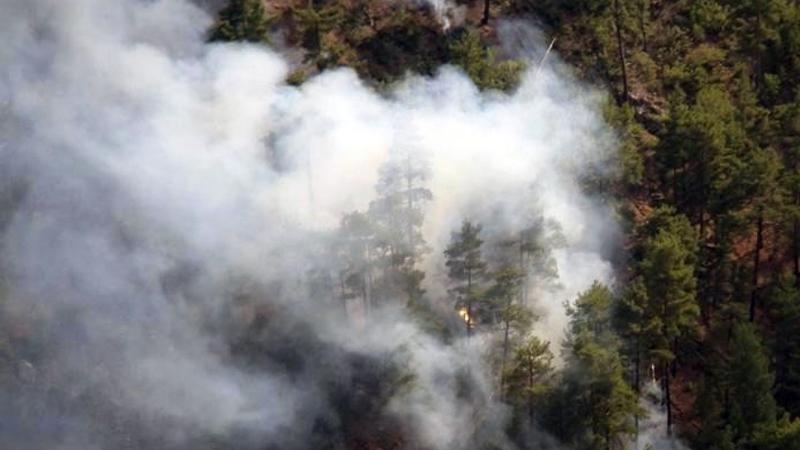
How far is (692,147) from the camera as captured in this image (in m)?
37.5

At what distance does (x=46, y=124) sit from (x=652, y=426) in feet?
86.8

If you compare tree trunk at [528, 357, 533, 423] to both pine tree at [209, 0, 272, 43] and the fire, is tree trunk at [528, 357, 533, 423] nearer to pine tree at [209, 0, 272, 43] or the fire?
the fire

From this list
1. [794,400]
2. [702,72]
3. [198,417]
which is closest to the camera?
[198,417]

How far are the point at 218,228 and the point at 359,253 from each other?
5552mm

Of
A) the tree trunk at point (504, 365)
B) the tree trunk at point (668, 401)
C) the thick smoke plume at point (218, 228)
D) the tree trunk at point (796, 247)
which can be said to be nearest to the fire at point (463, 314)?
the thick smoke plume at point (218, 228)

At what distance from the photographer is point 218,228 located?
34.5 m

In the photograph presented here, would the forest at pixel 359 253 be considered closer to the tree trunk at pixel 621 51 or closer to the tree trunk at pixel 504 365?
the tree trunk at pixel 504 365

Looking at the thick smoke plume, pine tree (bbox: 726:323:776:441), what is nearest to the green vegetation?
pine tree (bbox: 726:323:776:441)

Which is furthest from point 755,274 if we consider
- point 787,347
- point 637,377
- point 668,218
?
point 637,377

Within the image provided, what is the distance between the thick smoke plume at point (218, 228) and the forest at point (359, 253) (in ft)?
0.29

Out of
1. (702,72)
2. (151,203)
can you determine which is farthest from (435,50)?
(151,203)

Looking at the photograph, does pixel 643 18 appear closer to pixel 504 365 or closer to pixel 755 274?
pixel 755 274

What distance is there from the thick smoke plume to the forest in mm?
89

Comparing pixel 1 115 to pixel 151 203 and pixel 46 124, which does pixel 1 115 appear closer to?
pixel 46 124
